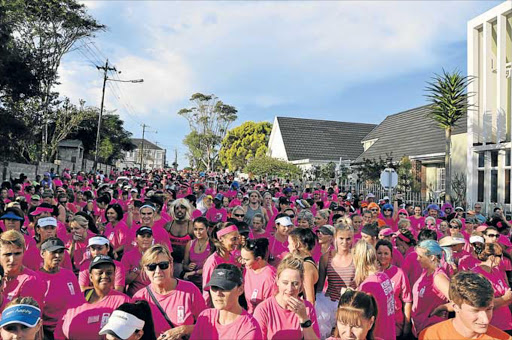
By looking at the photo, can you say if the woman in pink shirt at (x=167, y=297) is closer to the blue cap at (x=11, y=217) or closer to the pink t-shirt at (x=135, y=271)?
the pink t-shirt at (x=135, y=271)

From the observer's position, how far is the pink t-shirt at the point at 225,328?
9.83 ft

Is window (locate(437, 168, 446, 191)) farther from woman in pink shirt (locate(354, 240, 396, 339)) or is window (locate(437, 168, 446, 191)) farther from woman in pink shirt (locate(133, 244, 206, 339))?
woman in pink shirt (locate(133, 244, 206, 339))

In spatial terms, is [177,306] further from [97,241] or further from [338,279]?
[338,279]

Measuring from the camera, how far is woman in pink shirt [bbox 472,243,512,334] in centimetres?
422

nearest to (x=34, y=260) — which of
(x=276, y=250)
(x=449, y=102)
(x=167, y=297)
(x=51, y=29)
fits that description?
(x=167, y=297)

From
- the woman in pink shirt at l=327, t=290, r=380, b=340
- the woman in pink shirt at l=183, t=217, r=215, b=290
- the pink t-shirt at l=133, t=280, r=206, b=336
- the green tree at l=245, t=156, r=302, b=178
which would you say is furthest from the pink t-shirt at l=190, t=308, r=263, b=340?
the green tree at l=245, t=156, r=302, b=178

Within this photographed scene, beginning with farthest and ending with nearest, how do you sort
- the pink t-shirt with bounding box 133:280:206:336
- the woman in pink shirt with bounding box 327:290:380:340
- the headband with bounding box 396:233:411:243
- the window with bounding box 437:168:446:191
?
the window with bounding box 437:168:446:191 → the headband with bounding box 396:233:411:243 → the pink t-shirt with bounding box 133:280:206:336 → the woman in pink shirt with bounding box 327:290:380:340

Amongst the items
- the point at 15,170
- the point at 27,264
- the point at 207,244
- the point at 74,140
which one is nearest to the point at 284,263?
the point at 207,244

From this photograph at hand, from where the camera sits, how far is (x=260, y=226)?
6.91 m

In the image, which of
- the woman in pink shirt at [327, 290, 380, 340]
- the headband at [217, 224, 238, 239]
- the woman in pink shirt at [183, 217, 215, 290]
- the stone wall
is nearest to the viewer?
the woman in pink shirt at [327, 290, 380, 340]

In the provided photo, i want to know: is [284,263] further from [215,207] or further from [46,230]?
[215,207]

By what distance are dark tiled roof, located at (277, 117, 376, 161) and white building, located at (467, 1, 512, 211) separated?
822 inches

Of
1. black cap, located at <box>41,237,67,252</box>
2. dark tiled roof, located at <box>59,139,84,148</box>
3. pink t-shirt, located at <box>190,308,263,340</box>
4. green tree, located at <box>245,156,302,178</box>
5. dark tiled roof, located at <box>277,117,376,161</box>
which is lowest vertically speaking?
pink t-shirt, located at <box>190,308,263,340</box>

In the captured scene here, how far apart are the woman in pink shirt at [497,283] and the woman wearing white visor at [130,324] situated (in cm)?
335
